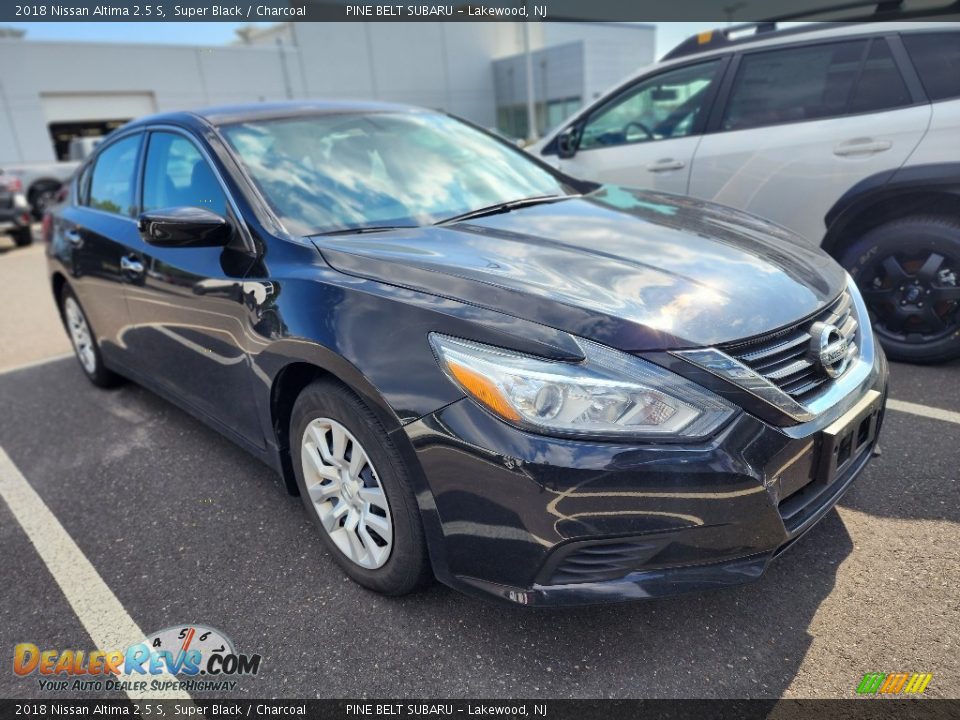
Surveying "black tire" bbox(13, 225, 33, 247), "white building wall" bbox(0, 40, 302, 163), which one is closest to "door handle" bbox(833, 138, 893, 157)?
"black tire" bbox(13, 225, 33, 247)

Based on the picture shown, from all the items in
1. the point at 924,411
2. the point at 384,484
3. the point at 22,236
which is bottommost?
the point at 22,236

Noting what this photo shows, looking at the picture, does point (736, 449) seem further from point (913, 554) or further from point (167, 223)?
point (167, 223)

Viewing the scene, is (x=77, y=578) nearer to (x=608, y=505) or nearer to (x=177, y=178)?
(x=177, y=178)

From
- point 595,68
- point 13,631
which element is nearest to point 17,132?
point 595,68

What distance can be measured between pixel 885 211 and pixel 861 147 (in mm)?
382

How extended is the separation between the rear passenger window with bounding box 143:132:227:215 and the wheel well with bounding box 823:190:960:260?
333cm

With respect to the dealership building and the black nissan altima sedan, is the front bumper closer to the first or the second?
the black nissan altima sedan

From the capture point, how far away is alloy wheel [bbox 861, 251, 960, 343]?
143 inches

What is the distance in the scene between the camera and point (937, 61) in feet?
11.9

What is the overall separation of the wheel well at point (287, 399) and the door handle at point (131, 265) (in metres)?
1.28

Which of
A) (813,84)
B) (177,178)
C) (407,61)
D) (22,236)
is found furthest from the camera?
(407,61)

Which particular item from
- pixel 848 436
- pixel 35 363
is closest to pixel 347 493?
pixel 848 436

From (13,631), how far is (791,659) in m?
2.47

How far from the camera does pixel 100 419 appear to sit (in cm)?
A: 408
